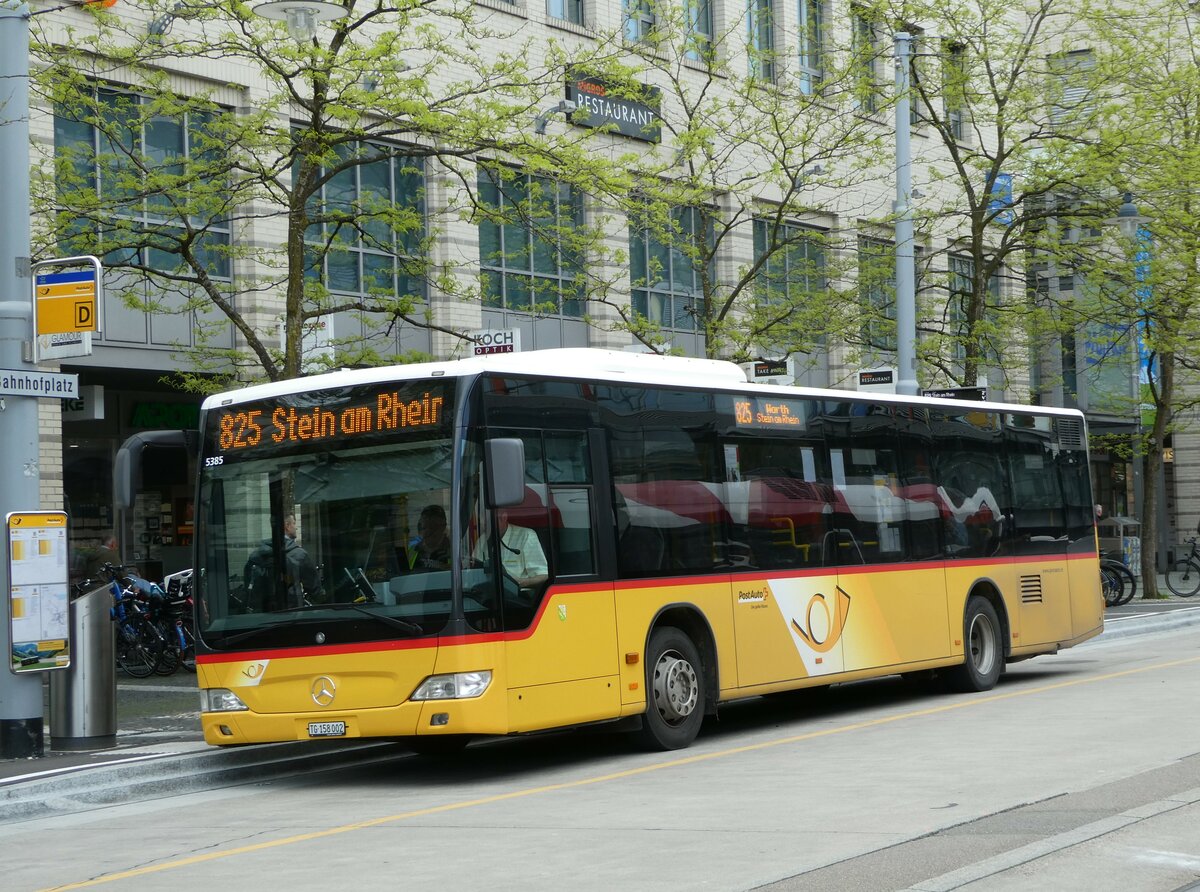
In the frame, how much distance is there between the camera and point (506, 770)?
41.5 feet

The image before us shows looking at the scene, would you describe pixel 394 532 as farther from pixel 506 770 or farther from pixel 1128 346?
pixel 1128 346

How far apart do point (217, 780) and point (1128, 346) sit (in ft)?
77.2

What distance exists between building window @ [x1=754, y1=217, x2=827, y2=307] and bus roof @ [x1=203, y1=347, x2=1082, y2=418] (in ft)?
26.3

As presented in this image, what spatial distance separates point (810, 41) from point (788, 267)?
13.5ft

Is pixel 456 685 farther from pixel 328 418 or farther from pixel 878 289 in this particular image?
pixel 878 289

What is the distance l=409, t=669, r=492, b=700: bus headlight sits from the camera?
1136 cm

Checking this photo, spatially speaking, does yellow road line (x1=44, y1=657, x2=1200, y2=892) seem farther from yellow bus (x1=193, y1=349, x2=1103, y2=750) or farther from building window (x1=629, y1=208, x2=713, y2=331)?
building window (x1=629, y1=208, x2=713, y2=331)

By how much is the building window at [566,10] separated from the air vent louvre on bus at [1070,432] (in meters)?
13.2

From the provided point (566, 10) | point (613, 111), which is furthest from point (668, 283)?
point (566, 10)

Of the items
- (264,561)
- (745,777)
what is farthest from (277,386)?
(745,777)

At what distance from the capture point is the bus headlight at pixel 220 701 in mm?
12211

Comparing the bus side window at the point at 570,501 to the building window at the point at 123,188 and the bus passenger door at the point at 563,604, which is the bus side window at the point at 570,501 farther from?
the building window at the point at 123,188

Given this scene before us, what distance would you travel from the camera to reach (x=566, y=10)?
29766mm

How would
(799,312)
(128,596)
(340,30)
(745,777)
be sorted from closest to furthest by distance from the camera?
(745,777)
(340,30)
(128,596)
(799,312)
